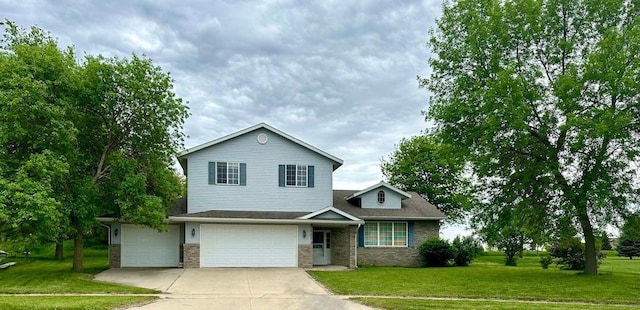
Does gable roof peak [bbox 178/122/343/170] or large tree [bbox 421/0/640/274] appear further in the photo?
gable roof peak [bbox 178/122/343/170]

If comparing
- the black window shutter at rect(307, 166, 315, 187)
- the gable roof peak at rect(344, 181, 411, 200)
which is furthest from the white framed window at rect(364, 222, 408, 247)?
the black window shutter at rect(307, 166, 315, 187)

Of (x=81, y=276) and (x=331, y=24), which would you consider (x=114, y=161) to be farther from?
(x=331, y=24)

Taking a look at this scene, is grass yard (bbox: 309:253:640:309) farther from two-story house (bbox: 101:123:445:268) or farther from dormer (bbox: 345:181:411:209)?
dormer (bbox: 345:181:411:209)

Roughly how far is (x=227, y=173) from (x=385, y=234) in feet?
28.6

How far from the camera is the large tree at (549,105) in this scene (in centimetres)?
1911

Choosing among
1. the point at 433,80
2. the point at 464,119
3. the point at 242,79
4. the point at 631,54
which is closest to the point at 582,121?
the point at 631,54

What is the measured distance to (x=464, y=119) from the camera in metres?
22.6

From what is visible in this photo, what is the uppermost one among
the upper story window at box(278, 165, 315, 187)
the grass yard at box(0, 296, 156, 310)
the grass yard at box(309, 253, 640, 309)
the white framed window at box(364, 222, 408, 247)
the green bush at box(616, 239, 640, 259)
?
the upper story window at box(278, 165, 315, 187)

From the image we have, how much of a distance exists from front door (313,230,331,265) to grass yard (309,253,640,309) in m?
4.58

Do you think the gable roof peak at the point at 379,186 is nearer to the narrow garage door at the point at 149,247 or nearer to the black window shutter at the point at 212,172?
the black window shutter at the point at 212,172

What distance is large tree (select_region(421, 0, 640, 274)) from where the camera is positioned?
19.1m

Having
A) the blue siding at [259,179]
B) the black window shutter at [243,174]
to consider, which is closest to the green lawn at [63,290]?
the blue siding at [259,179]

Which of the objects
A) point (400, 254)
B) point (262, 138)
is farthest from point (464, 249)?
point (262, 138)

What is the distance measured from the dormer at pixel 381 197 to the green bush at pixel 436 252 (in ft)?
8.43
